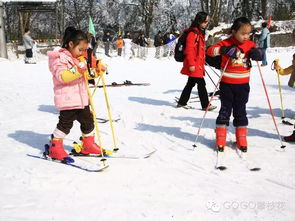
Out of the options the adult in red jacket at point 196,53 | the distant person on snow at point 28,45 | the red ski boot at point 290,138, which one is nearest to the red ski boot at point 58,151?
the red ski boot at point 290,138

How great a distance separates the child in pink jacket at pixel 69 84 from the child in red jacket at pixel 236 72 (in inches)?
63.6

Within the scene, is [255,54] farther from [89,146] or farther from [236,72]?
[89,146]

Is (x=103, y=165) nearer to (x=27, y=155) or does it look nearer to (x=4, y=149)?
(x=27, y=155)

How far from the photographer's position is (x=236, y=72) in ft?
13.2

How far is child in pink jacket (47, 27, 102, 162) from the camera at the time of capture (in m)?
3.58

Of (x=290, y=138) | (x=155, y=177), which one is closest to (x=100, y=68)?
(x=155, y=177)

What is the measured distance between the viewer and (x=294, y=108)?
648 cm

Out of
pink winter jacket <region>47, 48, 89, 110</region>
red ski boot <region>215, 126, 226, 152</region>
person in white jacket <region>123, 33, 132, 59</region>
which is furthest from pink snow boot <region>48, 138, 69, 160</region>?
person in white jacket <region>123, 33, 132, 59</region>

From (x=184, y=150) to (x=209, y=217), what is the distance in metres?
1.74

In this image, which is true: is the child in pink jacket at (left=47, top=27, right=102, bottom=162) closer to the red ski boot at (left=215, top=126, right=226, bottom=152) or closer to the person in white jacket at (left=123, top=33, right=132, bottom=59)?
the red ski boot at (left=215, top=126, right=226, bottom=152)

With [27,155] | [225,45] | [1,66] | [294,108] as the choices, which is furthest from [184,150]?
[1,66]

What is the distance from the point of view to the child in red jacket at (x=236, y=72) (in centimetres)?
382

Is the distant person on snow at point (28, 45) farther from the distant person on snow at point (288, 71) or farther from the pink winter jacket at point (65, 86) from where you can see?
the distant person on snow at point (288, 71)

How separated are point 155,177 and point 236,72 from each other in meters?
1.68
